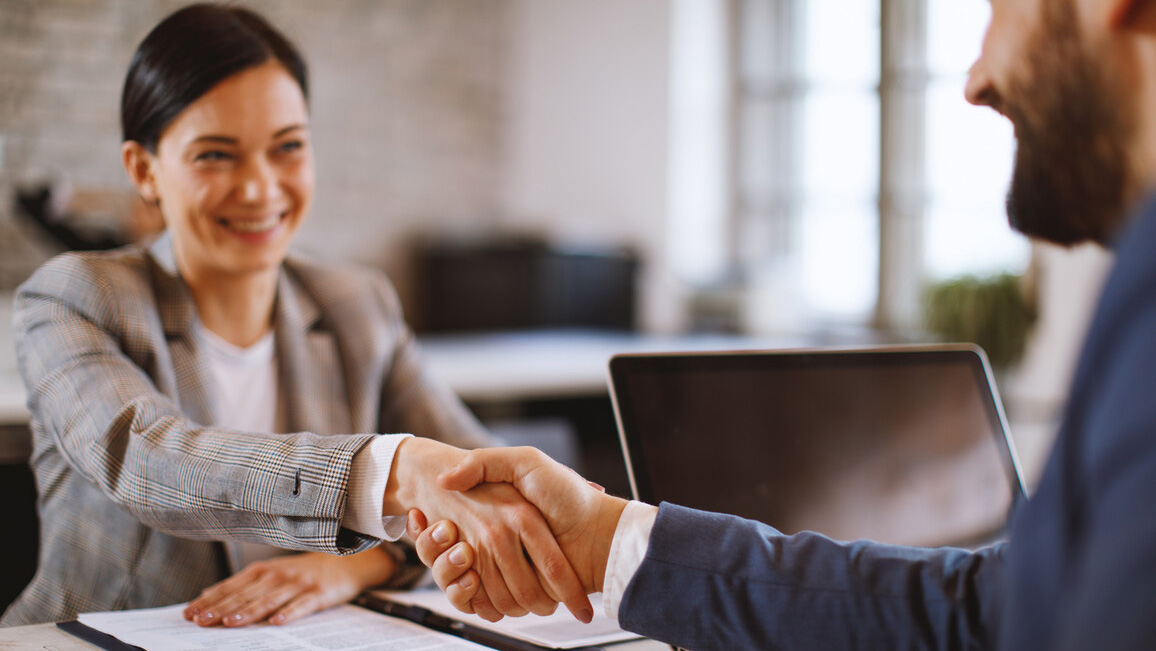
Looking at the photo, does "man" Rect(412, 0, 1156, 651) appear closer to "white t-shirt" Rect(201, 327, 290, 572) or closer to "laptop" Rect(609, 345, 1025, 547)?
"laptop" Rect(609, 345, 1025, 547)

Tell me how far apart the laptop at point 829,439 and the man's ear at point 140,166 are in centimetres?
74

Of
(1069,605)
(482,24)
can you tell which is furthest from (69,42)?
(1069,605)

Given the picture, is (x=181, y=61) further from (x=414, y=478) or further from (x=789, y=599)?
(x=789, y=599)

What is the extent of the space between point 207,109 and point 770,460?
2.75ft

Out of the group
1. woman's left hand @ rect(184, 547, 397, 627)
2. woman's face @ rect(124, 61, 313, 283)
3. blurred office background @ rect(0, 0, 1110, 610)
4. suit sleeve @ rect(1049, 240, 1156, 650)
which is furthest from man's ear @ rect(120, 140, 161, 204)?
blurred office background @ rect(0, 0, 1110, 610)

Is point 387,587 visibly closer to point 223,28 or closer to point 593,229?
point 223,28

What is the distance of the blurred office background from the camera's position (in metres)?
3.96

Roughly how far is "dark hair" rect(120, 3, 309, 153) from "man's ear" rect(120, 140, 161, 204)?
0.04ft

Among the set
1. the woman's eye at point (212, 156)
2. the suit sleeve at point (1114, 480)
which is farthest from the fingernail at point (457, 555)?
the woman's eye at point (212, 156)

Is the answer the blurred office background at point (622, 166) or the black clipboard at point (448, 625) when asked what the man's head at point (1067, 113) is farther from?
the blurred office background at point (622, 166)

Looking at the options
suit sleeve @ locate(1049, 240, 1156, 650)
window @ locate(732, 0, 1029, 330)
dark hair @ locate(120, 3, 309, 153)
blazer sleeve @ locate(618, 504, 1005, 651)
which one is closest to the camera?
suit sleeve @ locate(1049, 240, 1156, 650)

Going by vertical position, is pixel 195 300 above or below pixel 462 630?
above

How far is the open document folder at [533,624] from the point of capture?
91 centimetres

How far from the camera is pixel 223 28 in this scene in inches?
48.4
